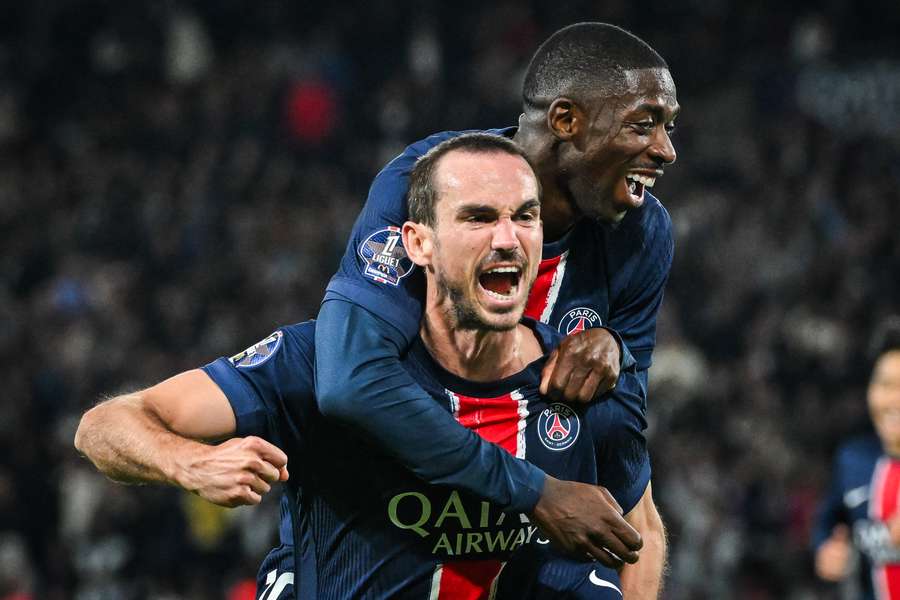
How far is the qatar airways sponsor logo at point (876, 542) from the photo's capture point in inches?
233

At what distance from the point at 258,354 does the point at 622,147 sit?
105cm

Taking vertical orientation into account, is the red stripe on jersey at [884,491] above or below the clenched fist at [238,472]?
below

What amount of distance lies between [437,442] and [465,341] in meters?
0.30

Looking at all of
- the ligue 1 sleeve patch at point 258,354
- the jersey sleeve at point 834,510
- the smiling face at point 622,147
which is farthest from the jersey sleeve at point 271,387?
the jersey sleeve at point 834,510

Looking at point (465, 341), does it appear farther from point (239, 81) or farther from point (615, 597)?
point (239, 81)

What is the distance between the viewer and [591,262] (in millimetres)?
3785

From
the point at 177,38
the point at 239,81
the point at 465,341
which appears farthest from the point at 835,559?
the point at 177,38

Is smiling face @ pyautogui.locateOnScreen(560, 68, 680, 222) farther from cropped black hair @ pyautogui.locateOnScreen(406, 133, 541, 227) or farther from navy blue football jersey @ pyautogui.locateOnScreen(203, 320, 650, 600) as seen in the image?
navy blue football jersey @ pyautogui.locateOnScreen(203, 320, 650, 600)

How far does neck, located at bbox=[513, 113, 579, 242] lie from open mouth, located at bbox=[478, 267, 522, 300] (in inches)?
22.8

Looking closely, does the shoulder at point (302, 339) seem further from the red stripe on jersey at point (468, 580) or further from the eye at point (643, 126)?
the eye at point (643, 126)

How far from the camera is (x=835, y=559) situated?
5.98 meters

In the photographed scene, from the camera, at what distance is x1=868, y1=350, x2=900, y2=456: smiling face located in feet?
18.8

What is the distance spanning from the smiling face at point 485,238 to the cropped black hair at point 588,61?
1.76 ft

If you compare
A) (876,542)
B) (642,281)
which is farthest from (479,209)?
(876,542)
